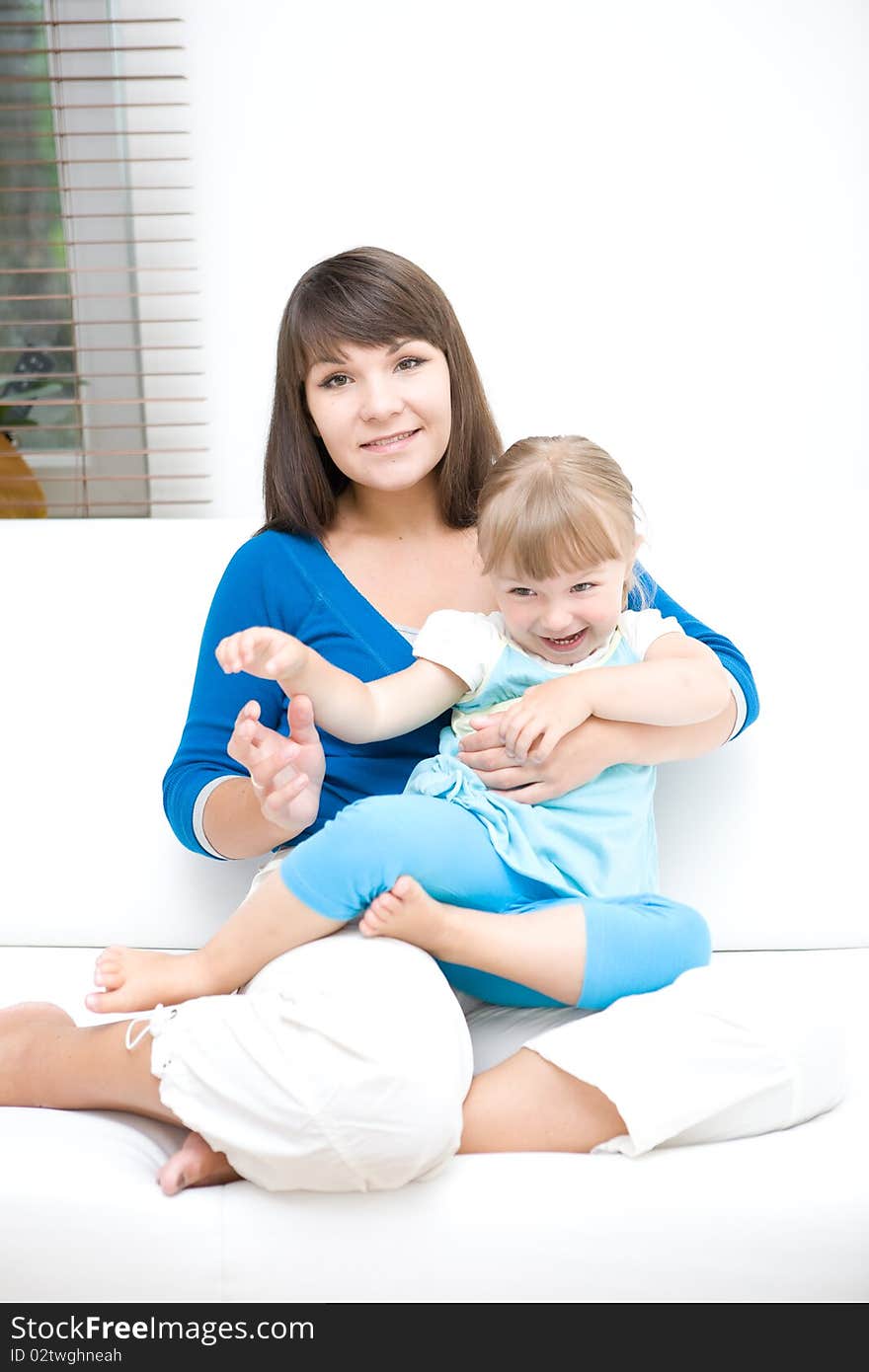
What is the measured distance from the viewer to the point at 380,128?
278 centimetres

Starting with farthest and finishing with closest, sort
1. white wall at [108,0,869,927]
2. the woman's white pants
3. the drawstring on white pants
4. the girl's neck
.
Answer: white wall at [108,0,869,927]
the girl's neck
the drawstring on white pants
the woman's white pants

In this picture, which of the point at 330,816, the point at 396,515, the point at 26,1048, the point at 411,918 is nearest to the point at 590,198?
the point at 396,515

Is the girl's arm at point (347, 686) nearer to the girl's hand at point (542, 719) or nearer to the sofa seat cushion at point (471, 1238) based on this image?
the girl's hand at point (542, 719)

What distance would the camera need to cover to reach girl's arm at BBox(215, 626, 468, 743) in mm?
1195

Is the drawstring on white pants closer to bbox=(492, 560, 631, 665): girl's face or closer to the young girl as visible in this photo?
the young girl

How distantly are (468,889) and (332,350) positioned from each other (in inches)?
25.0

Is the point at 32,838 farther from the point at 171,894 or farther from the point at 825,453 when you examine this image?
the point at 825,453

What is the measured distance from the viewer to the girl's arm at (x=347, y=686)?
120 cm

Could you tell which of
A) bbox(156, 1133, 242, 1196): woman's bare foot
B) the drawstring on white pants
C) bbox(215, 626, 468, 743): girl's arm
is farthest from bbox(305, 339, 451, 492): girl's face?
bbox(156, 1133, 242, 1196): woman's bare foot

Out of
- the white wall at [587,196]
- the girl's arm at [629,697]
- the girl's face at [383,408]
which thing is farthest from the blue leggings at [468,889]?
the white wall at [587,196]

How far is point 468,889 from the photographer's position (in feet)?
4.02

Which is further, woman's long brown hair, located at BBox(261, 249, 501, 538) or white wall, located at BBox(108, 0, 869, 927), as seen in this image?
A: white wall, located at BBox(108, 0, 869, 927)

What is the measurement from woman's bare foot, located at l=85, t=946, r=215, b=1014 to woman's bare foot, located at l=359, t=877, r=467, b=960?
0.21 meters

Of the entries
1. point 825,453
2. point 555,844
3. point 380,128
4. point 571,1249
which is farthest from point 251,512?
point 571,1249
